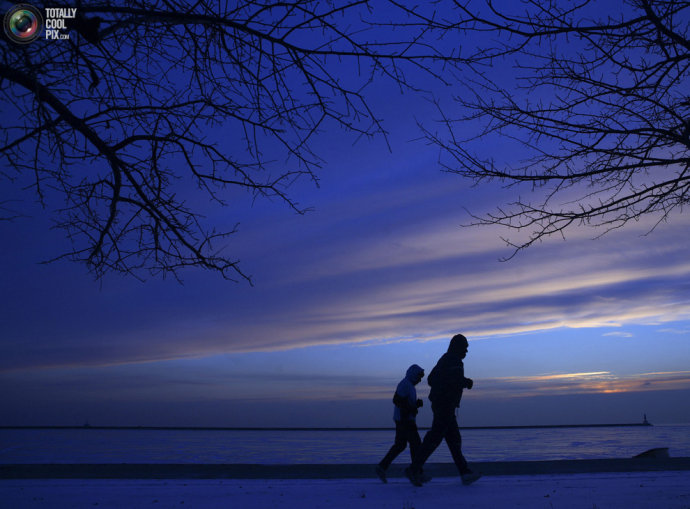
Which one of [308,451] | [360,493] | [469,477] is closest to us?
[360,493]

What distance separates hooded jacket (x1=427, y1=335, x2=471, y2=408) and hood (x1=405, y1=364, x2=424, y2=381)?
1.44ft

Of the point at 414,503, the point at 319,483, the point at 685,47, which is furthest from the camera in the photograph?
the point at 319,483

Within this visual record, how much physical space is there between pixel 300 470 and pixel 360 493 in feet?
9.35

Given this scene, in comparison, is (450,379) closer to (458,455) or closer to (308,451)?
(458,455)

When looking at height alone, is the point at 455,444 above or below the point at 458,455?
above

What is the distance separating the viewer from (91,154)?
4453mm

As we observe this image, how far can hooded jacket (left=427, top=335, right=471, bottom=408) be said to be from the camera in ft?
23.2

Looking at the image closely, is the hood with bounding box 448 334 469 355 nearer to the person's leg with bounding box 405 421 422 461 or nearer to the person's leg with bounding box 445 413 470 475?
the person's leg with bounding box 445 413 470 475

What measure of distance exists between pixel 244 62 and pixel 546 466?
25.8 ft

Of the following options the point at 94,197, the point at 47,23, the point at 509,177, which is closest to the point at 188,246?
the point at 94,197

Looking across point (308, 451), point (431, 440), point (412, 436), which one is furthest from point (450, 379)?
point (308, 451)

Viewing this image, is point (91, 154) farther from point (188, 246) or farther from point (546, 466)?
point (546, 466)

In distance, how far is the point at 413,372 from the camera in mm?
7793

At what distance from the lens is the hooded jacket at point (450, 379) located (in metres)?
7.08
